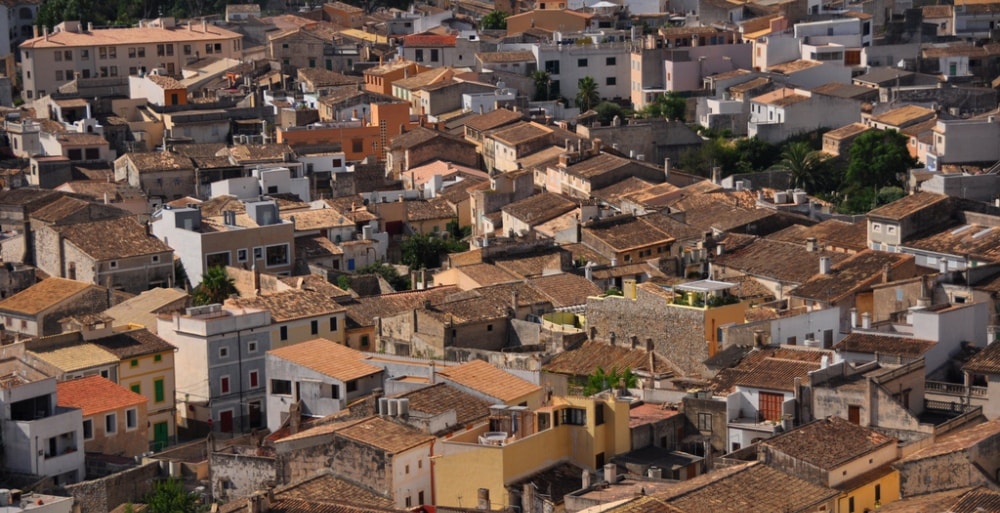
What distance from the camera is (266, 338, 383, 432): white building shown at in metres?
46.2

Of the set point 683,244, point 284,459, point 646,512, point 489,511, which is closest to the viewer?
point 646,512

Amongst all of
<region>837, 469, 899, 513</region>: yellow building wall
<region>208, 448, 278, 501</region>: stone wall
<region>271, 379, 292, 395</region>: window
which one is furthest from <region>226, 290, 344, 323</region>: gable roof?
<region>837, 469, 899, 513</region>: yellow building wall

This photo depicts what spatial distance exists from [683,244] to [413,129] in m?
20.2

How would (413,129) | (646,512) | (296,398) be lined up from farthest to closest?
(413,129) < (296,398) < (646,512)

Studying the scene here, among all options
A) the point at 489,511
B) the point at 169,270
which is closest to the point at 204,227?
the point at 169,270

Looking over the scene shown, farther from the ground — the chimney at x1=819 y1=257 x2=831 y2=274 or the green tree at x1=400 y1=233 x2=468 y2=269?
the chimney at x1=819 y1=257 x2=831 y2=274

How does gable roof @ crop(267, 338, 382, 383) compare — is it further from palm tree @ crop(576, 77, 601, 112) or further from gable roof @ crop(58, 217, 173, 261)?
palm tree @ crop(576, 77, 601, 112)

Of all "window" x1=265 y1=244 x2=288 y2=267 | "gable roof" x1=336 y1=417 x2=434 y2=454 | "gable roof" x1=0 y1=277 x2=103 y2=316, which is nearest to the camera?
"gable roof" x1=336 y1=417 x2=434 y2=454

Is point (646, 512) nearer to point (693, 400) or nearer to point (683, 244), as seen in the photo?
point (693, 400)

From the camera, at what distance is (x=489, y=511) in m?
38.7

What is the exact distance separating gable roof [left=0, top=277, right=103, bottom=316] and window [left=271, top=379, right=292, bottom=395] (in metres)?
9.74

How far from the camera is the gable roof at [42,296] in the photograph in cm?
5572

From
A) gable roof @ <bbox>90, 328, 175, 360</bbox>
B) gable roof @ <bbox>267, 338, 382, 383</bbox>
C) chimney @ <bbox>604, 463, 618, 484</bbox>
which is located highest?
gable roof @ <bbox>267, 338, 382, 383</bbox>

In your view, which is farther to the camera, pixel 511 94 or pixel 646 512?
pixel 511 94
